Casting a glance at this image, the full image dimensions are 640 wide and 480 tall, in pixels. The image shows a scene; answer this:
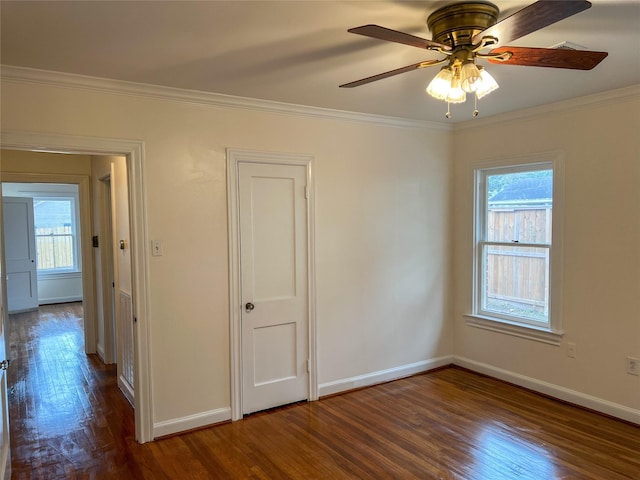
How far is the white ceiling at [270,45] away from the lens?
1931 millimetres

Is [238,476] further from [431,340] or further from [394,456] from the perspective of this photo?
[431,340]

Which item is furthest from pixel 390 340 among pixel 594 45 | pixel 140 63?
pixel 140 63

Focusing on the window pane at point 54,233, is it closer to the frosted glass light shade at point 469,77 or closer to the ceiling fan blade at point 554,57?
the frosted glass light shade at point 469,77

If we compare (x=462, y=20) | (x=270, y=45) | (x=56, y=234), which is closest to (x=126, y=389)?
(x=270, y=45)

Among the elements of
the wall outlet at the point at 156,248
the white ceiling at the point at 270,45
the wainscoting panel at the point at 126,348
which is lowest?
the wainscoting panel at the point at 126,348

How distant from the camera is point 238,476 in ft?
8.87

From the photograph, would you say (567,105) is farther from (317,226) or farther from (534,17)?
(534,17)

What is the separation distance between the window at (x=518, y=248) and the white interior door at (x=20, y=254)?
25.5ft

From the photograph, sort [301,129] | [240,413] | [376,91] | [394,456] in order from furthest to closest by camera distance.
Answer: [301,129], [240,413], [376,91], [394,456]

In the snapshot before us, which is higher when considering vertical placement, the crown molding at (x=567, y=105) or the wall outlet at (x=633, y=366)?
the crown molding at (x=567, y=105)

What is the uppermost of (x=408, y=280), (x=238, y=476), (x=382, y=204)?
(x=382, y=204)

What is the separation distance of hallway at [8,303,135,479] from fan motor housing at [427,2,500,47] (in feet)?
10.3

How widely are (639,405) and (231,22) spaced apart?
12.4 ft

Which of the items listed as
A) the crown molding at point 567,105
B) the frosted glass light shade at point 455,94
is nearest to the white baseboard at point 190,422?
the frosted glass light shade at point 455,94
